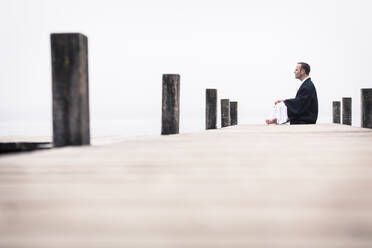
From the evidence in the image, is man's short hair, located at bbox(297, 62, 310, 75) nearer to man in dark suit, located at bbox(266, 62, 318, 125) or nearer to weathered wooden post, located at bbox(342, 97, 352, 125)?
man in dark suit, located at bbox(266, 62, 318, 125)

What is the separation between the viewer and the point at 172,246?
86 centimetres

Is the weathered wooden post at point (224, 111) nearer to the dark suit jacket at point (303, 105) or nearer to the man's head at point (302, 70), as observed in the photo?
the man's head at point (302, 70)

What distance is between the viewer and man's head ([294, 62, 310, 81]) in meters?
8.32

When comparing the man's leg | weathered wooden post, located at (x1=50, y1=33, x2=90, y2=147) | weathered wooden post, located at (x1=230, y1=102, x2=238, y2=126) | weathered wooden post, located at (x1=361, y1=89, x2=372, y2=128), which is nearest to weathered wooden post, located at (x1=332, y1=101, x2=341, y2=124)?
weathered wooden post, located at (x1=230, y1=102, x2=238, y2=126)

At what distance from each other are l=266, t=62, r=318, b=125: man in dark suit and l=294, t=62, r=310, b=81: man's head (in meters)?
0.19

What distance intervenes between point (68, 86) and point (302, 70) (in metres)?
6.29

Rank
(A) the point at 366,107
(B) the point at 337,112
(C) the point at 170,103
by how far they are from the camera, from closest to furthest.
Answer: (C) the point at 170,103 < (A) the point at 366,107 < (B) the point at 337,112

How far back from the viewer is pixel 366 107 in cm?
846

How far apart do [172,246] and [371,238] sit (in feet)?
1.41

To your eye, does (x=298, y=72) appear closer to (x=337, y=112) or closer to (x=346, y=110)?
(x=346, y=110)

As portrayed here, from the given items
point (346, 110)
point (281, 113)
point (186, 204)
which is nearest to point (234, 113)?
point (346, 110)

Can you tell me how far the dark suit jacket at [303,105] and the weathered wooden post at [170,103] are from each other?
2992 millimetres

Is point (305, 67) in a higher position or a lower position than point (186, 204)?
higher

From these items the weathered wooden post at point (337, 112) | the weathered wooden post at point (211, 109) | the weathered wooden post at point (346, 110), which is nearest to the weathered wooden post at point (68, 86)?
the weathered wooden post at point (211, 109)
